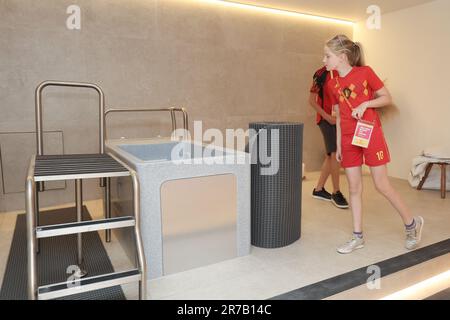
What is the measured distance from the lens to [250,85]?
13.8ft

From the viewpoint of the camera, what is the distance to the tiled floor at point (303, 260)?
1689mm

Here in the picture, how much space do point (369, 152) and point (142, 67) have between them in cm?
242

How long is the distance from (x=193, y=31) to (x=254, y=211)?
2366 millimetres

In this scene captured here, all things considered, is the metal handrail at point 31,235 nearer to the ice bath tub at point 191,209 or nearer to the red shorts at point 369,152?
the ice bath tub at point 191,209

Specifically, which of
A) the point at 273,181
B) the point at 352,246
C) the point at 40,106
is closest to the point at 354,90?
the point at 273,181

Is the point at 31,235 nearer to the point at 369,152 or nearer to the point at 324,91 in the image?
the point at 369,152

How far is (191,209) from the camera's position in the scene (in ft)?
6.15

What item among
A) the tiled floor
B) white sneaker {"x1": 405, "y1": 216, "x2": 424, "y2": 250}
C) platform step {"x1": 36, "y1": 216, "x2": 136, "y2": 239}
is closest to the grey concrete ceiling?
the tiled floor

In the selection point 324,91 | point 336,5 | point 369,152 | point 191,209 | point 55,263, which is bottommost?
point 55,263

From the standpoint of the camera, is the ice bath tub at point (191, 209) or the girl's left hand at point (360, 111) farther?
the girl's left hand at point (360, 111)

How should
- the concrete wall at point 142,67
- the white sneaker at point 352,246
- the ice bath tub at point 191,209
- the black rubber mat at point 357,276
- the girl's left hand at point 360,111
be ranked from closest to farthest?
the black rubber mat at point 357,276 → the ice bath tub at point 191,209 → the girl's left hand at point 360,111 → the white sneaker at point 352,246 → the concrete wall at point 142,67

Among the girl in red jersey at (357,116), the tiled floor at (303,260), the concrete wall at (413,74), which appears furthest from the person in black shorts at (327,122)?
the concrete wall at (413,74)
